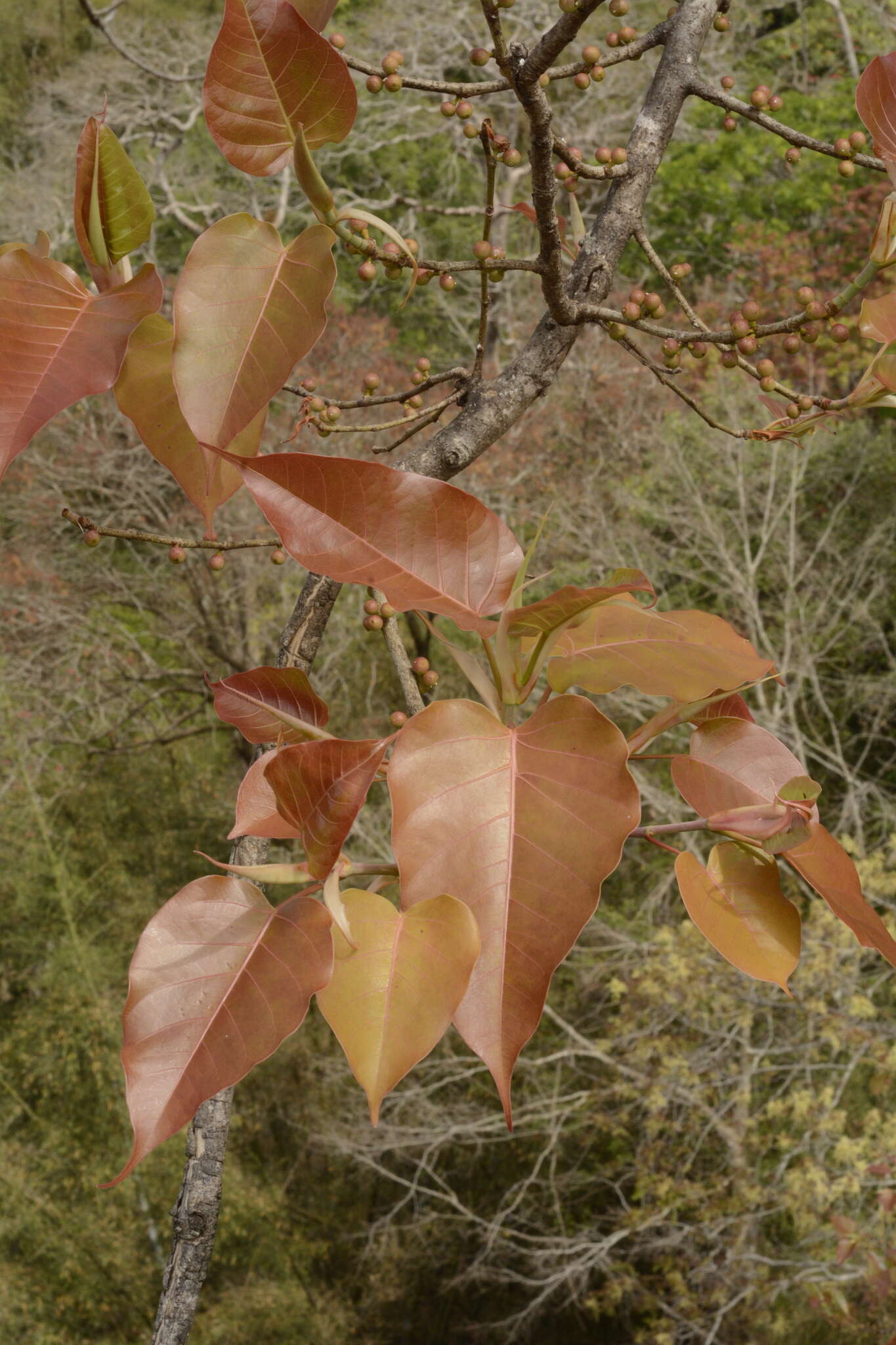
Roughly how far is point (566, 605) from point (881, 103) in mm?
254

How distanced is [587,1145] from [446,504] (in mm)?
2933

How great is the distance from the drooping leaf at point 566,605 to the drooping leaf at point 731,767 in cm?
6

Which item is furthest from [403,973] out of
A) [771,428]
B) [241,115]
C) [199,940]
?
[771,428]

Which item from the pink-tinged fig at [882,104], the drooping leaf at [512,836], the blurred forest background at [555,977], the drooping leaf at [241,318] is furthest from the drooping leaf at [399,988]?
the blurred forest background at [555,977]

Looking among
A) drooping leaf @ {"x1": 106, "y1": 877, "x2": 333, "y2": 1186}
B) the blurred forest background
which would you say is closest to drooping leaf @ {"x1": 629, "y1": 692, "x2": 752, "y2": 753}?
drooping leaf @ {"x1": 106, "y1": 877, "x2": 333, "y2": 1186}

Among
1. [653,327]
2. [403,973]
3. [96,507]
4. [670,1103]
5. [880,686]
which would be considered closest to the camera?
[403,973]

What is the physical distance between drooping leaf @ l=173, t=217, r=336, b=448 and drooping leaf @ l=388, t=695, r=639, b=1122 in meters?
0.09

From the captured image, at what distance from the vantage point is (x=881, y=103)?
0.35 metres

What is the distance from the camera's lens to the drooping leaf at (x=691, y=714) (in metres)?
0.29

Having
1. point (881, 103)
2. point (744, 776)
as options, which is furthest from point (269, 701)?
point (881, 103)

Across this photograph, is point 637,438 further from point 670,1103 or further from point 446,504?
point 446,504

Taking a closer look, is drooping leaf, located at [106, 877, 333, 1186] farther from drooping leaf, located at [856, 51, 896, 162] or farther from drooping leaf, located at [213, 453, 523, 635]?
drooping leaf, located at [856, 51, 896, 162]

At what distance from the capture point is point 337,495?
0.24 meters

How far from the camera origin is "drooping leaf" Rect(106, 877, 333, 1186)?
22cm
